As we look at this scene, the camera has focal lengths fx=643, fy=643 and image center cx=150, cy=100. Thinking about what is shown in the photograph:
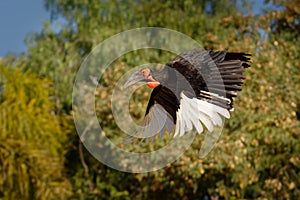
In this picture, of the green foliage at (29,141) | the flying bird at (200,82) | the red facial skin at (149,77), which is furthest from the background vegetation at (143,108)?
the red facial skin at (149,77)

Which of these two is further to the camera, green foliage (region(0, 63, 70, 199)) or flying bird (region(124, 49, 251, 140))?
green foliage (region(0, 63, 70, 199))

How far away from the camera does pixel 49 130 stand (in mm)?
9773

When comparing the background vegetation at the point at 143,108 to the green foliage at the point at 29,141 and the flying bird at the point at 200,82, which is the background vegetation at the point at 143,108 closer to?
the green foliage at the point at 29,141

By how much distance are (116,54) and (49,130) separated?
155 centimetres

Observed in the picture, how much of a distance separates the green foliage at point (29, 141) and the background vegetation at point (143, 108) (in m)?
0.02

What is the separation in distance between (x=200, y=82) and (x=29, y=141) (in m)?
6.44

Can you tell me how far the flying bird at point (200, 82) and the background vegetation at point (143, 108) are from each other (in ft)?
17.6

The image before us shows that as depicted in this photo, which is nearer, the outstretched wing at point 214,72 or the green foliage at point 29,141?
the outstretched wing at point 214,72

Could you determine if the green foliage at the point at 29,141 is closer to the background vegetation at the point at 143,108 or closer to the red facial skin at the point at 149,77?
the background vegetation at the point at 143,108

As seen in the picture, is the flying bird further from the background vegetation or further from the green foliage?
the green foliage

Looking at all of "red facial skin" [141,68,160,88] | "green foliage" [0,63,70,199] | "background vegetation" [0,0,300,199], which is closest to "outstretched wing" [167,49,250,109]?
"red facial skin" [141,68,160,88]

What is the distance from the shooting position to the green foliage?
337 inches

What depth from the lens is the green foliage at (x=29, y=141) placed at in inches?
337

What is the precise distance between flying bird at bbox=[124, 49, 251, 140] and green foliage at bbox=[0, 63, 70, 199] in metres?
5.75
